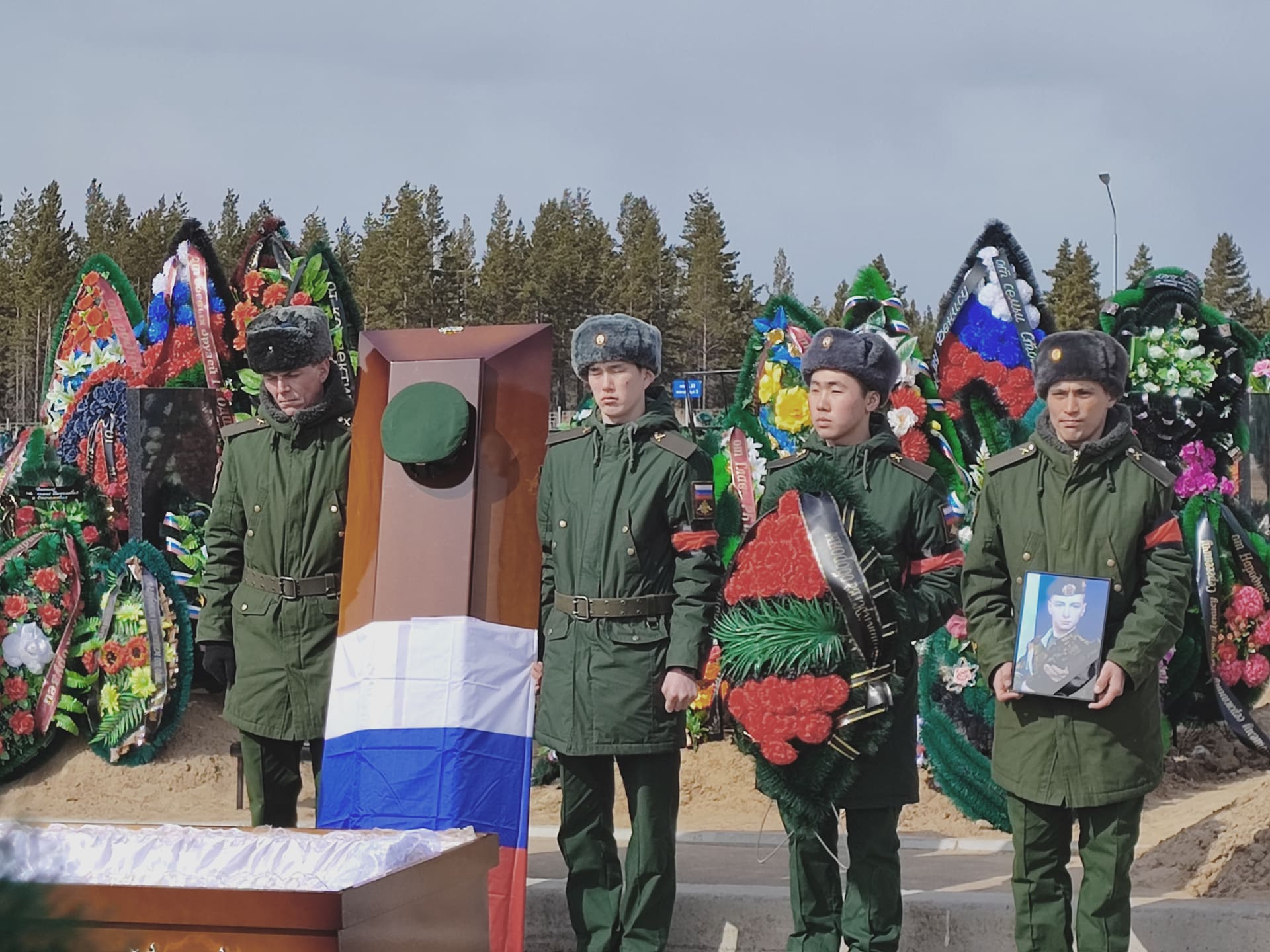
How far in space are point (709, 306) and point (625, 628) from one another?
51.3 m

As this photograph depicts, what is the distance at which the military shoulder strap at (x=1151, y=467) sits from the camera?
12.1 ft

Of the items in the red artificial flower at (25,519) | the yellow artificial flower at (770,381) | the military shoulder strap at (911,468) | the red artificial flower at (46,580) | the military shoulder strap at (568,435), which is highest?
the yellow artificial flower at (770,381)

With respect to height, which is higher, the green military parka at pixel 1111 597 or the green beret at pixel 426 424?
the green beret at pixel 426 424

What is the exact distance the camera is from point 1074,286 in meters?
53.0

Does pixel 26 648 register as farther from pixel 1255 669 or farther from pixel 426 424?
pixel 1255 669

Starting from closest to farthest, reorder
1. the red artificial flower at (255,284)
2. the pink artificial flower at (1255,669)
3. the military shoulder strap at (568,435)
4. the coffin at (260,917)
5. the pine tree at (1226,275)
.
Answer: the coffin at (260,917) → the military shoulder strap at (568,435) → the pink artificial flower at (1255,669) → the red artificial flower at (255,284) → the pine tree at (1226,275)

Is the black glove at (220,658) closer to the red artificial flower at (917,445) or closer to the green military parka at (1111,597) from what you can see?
the green military parka at (1111,597)

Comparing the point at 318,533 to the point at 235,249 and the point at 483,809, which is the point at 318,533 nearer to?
the point at 483,809

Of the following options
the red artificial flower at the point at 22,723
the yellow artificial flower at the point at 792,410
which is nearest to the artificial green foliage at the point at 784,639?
the yellow artificial flower at the point at 792,410

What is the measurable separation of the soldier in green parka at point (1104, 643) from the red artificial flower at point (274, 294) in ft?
17.0

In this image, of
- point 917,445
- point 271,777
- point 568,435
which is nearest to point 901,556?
point 568,435

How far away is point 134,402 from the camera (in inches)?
315

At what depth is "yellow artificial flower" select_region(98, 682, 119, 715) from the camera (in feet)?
26.5

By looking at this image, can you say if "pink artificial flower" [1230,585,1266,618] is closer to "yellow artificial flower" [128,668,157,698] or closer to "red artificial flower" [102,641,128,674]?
"yellow artificial flower" [128,668,157,698]
